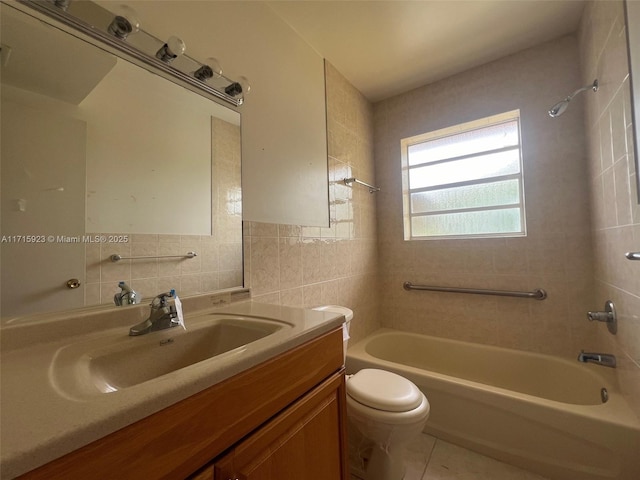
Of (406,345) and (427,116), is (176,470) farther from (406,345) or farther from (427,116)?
(427,116)

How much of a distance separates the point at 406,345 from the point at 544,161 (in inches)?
68.1

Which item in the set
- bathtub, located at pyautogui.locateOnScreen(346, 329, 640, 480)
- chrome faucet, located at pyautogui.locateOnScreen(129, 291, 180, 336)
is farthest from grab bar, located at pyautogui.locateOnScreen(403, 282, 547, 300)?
chrome faucet, located at pyautogui.locateOnScreen(129, 291, 180, 336)

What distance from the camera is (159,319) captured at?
2.76 feet

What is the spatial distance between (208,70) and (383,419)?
1.69m

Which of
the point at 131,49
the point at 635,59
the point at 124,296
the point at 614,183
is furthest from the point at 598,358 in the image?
the point at 131,49

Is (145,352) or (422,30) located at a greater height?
(422,30)

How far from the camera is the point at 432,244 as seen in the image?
221cm

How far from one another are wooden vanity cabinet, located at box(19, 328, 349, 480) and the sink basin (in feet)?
0.38

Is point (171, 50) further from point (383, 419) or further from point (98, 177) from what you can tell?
point (383, 419)

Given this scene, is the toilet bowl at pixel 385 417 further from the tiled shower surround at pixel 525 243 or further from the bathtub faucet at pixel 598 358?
the tiled shower surround at pixel 525 243

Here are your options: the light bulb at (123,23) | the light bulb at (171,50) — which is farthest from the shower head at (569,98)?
the light bulb at (123,23)

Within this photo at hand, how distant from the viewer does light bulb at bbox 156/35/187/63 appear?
3.18 ft

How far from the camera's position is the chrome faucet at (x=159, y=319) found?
81 cm

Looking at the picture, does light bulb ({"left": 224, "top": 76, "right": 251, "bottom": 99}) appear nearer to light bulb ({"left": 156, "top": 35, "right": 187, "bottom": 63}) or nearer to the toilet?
light bulb ({"left": 156, "top": 35, "right": 187, "bottom": 63})
